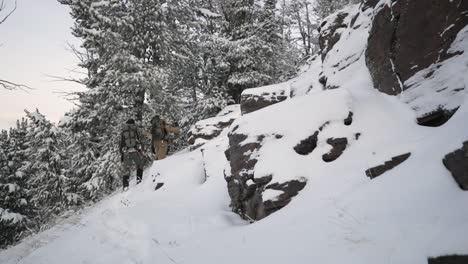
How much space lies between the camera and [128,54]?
13023mm

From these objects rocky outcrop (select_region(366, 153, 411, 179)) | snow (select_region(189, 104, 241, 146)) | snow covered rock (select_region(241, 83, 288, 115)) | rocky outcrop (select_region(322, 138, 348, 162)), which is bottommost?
rocky outcrop (select_region(366, 153, 411, 179))

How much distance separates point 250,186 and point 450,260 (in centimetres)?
353

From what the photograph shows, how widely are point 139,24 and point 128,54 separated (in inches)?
76.3

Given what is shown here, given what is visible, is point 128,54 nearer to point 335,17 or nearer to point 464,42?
point 335,17

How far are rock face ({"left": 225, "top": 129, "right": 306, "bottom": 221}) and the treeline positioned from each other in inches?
311

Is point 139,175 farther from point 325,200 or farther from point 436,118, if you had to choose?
point 436,118

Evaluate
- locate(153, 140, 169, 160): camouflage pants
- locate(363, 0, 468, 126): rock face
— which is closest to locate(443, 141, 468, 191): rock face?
locate(363, 0, 468, 126): rock face

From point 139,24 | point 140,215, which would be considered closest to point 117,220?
point 140,215

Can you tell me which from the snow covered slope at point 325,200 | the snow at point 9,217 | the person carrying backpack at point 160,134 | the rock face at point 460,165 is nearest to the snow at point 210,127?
the person carrying backpack at point 160,134

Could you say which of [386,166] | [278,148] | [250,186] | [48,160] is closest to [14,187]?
[48,160]

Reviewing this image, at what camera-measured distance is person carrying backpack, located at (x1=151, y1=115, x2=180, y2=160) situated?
12.2 m

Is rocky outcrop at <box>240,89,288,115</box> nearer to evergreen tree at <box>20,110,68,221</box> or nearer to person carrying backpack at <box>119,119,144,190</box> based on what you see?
person carrying backpack at <box>119,119,144,190</box>

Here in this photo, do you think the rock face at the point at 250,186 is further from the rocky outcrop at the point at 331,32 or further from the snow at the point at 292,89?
the rocky outcrop at the point at 331,32

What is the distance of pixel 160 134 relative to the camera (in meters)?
12.4
